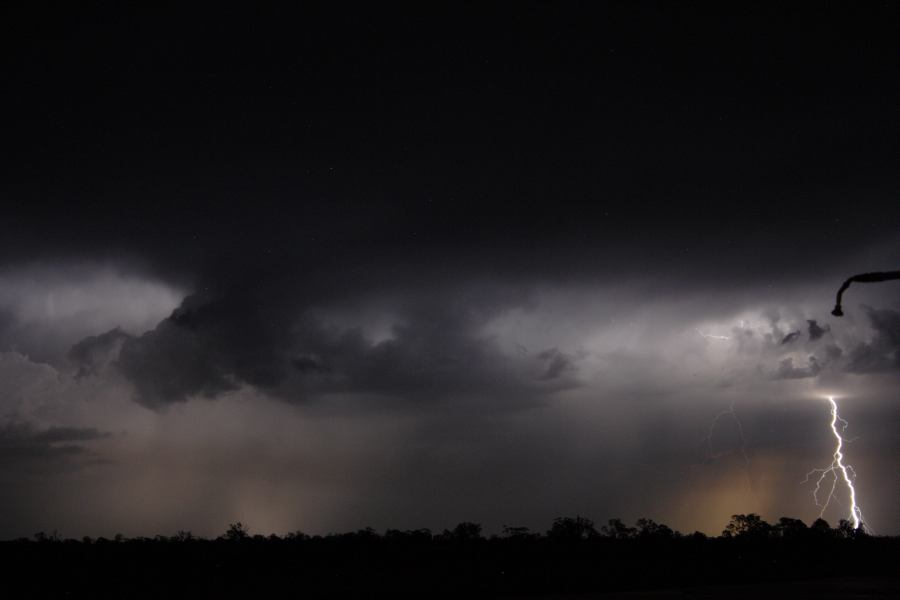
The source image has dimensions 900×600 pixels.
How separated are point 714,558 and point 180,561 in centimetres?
3202

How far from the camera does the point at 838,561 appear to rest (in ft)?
145

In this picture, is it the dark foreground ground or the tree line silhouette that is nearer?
the dark foreground ground

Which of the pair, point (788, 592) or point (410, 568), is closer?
point (788, 592)

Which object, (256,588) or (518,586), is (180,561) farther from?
(518,586)

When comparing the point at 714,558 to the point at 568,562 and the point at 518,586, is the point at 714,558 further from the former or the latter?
the point at 518,586

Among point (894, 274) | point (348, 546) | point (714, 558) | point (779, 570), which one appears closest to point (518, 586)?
point (779, 570)

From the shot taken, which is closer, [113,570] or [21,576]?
[21,576]

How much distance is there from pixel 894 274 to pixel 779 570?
37534 mm

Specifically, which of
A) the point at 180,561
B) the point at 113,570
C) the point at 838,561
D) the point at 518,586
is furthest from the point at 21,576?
the point at 838,561

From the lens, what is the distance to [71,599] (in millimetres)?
27938

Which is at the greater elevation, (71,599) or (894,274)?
(894,274)

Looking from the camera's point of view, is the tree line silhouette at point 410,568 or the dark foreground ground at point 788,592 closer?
the dark foreground ground at point 788,592

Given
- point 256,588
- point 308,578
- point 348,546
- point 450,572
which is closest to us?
point 256,588

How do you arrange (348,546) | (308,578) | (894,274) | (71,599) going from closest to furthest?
(894,274) < (71,599) < (308,578) < (348,546)
